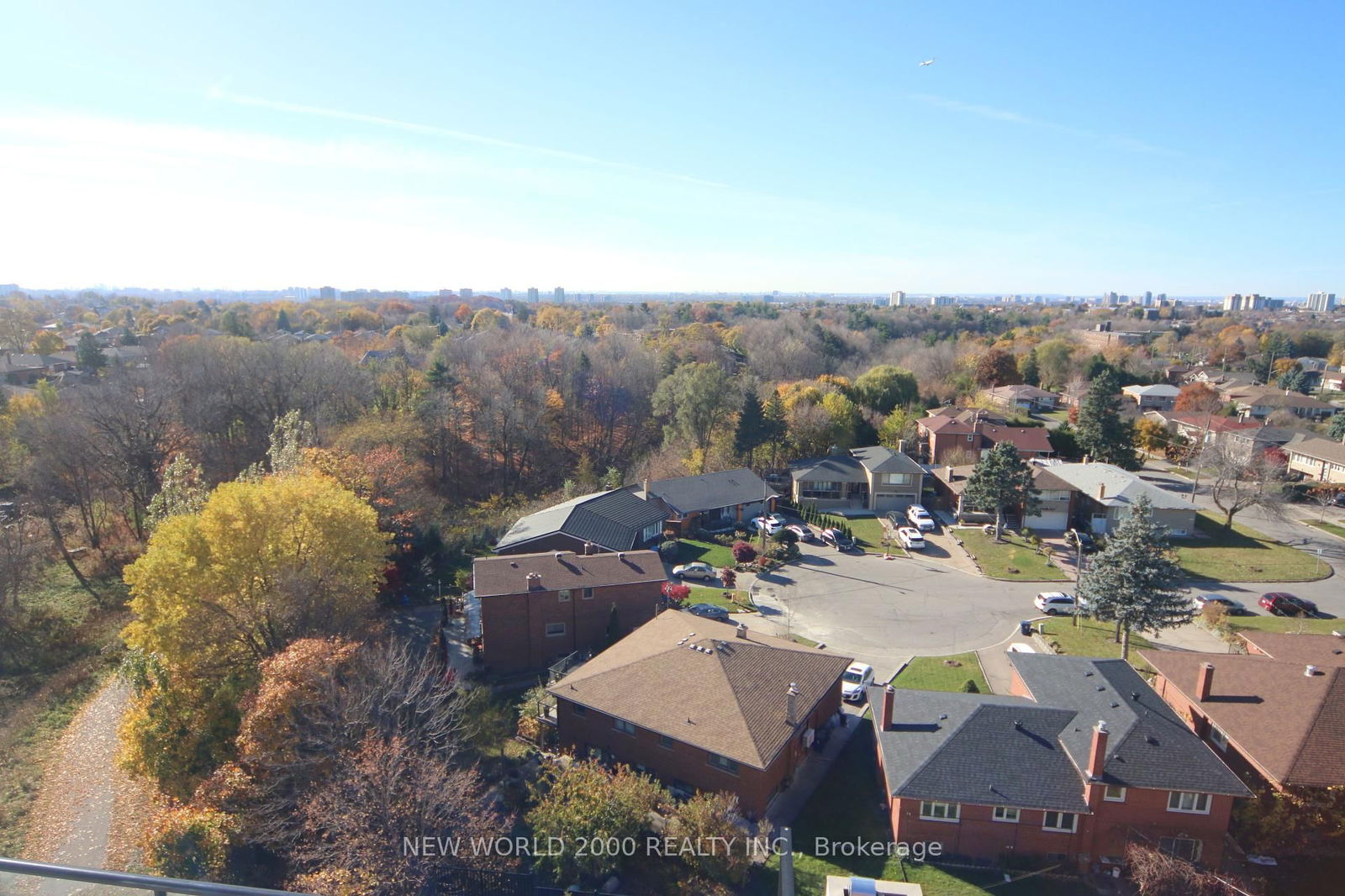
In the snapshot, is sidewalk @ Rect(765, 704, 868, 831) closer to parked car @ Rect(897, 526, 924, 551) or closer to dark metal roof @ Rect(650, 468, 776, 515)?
parked car @ Rect(897, 526, 924, 551)

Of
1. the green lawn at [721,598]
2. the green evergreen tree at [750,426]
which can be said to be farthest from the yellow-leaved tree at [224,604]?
the green evergreen tree at [750,426]

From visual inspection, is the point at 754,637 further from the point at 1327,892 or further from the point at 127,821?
the point at 127,821

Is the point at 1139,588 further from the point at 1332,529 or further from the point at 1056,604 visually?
the point at 1332,529

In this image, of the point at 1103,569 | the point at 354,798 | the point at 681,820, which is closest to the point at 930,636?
the point at 1103,569

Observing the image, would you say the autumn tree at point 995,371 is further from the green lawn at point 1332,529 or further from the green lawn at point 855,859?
the green lawn at point 855,859

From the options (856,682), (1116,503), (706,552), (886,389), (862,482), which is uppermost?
(886,389)

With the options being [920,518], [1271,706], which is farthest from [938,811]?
[920,518]
